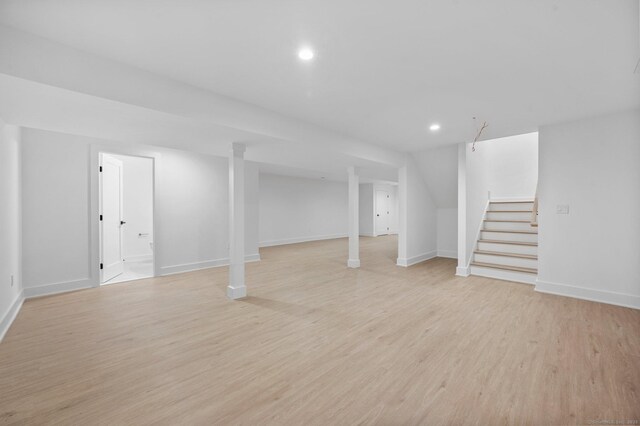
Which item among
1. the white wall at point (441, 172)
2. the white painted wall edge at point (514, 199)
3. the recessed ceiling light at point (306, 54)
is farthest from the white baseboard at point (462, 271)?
the recessed ceiling light at point (306, 54)

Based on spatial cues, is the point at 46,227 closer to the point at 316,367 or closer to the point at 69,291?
the point at 69,291

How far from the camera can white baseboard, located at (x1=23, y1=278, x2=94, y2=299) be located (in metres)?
3.88

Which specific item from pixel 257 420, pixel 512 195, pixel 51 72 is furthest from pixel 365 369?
pixel 512 195

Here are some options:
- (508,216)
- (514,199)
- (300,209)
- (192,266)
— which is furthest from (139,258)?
(514,199)

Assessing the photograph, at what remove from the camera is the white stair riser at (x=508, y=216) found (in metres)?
5.92

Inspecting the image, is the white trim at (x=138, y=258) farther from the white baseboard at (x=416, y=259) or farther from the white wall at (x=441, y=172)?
the white wall at (x=441, y=172)

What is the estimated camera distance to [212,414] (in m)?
1.69

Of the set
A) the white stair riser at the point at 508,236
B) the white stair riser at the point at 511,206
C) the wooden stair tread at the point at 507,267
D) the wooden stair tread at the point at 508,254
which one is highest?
the white stair riser at the point at 511,206

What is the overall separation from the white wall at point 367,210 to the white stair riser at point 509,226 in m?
6.20

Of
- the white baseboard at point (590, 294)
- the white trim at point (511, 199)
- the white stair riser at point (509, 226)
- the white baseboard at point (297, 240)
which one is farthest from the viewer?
the white baseboard at point (297, 240)

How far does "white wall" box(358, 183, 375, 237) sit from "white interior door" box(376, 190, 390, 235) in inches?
12.5

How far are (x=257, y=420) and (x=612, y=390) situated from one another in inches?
96.7

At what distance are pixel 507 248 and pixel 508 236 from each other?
0.37 m

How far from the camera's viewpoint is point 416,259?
6426 millimetres
